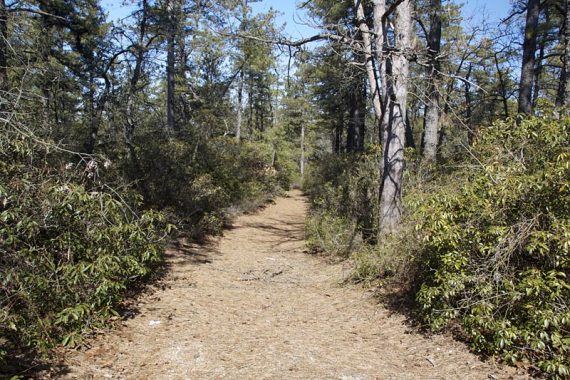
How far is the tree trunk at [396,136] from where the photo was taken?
6570mm

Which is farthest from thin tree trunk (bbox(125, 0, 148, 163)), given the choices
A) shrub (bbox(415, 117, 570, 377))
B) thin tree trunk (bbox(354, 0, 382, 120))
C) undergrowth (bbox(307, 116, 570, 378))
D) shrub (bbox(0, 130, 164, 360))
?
shrub (bbox(415, 117, 570, 377))

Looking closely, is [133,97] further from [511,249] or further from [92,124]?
[511,249]

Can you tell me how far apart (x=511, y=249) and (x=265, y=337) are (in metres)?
2.86

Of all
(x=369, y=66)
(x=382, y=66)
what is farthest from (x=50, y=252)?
(x=369, y=66)

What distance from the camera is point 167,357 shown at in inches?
156

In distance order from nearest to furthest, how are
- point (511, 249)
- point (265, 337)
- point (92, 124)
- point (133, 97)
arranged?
point (511, 249) → point (265, 337) → point (92, 124) → point (133, 97)

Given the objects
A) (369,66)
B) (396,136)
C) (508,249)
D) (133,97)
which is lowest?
(508,249)

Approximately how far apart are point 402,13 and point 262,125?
117 ft

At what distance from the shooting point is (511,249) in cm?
376

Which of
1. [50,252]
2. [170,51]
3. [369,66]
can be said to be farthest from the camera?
[170,51]

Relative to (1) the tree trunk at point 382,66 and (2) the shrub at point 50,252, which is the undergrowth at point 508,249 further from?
(2) the shrub at point 50,252

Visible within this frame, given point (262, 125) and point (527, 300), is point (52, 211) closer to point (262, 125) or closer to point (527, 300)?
point (527, 300)

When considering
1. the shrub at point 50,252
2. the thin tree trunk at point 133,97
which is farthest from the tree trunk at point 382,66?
the thin tree trunk at point 133,97

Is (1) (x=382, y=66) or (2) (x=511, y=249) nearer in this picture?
(2) (x=511, y=249)
